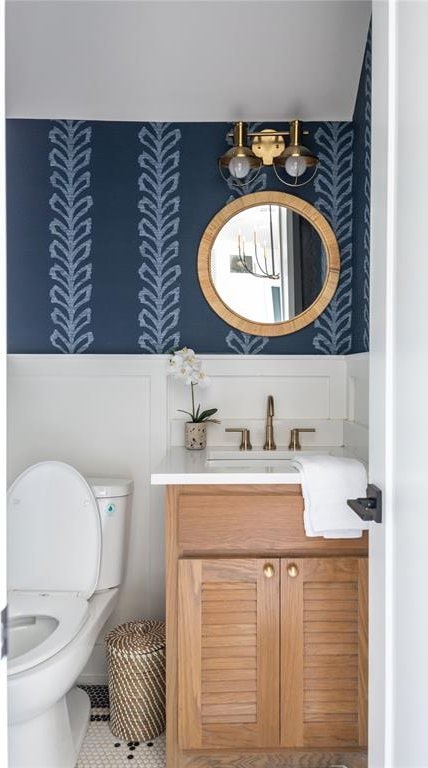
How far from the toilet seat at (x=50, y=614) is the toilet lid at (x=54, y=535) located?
61mm

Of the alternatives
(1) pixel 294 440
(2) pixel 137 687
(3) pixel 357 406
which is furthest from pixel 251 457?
(2) pixel 137 687

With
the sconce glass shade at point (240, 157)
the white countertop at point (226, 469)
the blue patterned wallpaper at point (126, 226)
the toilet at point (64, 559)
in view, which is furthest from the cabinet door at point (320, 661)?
the sconce glass shade at point (240, 157)

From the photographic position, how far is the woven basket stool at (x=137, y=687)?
2.11m

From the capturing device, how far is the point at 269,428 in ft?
8.11

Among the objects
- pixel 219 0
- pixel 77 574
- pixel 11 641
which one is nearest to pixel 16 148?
pixel 219 0

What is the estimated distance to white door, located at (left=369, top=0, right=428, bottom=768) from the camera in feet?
3.20

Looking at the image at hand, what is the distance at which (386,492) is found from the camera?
115cm

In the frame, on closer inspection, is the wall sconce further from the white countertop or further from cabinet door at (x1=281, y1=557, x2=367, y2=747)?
cabinet door at (x1=281, y1=557, x2=367, y2=747)

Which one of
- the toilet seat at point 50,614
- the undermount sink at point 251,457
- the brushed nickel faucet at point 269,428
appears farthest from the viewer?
the brushed nickel faucet at point 269,428

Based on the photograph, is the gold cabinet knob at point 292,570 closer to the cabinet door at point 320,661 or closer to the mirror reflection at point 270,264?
the cabinet door at point 320,661

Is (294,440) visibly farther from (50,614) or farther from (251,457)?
(50,614)

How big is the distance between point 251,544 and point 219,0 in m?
1.78

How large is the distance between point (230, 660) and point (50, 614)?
56 centimetres

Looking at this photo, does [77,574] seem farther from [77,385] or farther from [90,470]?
[77,385]
